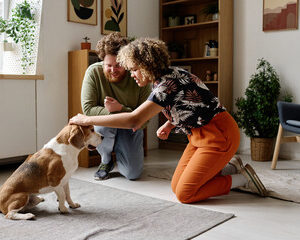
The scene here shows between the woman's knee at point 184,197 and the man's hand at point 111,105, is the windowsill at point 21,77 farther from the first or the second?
the woman's knee at point 184,197

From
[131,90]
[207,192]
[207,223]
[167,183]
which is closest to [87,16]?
[131,90]

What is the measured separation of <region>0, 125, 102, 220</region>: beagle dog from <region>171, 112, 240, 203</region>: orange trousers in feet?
2.10

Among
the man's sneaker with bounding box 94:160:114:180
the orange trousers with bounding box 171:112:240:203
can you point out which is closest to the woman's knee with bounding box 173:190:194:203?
the orange trousers with bounding box 171:112:240:203

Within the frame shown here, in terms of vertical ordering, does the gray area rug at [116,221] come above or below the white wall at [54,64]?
below

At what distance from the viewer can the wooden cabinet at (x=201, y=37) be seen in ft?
13.1

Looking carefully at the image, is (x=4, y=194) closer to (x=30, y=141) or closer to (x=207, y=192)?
(x=207, y=192)

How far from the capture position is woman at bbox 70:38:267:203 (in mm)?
1987

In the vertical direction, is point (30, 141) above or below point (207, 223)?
above

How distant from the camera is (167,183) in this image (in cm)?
271

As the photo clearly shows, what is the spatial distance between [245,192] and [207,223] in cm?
70

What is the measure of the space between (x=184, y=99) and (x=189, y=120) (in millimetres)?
148

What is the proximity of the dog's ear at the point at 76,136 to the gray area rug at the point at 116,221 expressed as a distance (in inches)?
15.1

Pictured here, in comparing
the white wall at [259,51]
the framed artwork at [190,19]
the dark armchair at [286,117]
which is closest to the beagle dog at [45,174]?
the dark armchair at [286,117]

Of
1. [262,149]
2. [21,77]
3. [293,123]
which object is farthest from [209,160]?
[21,77]
